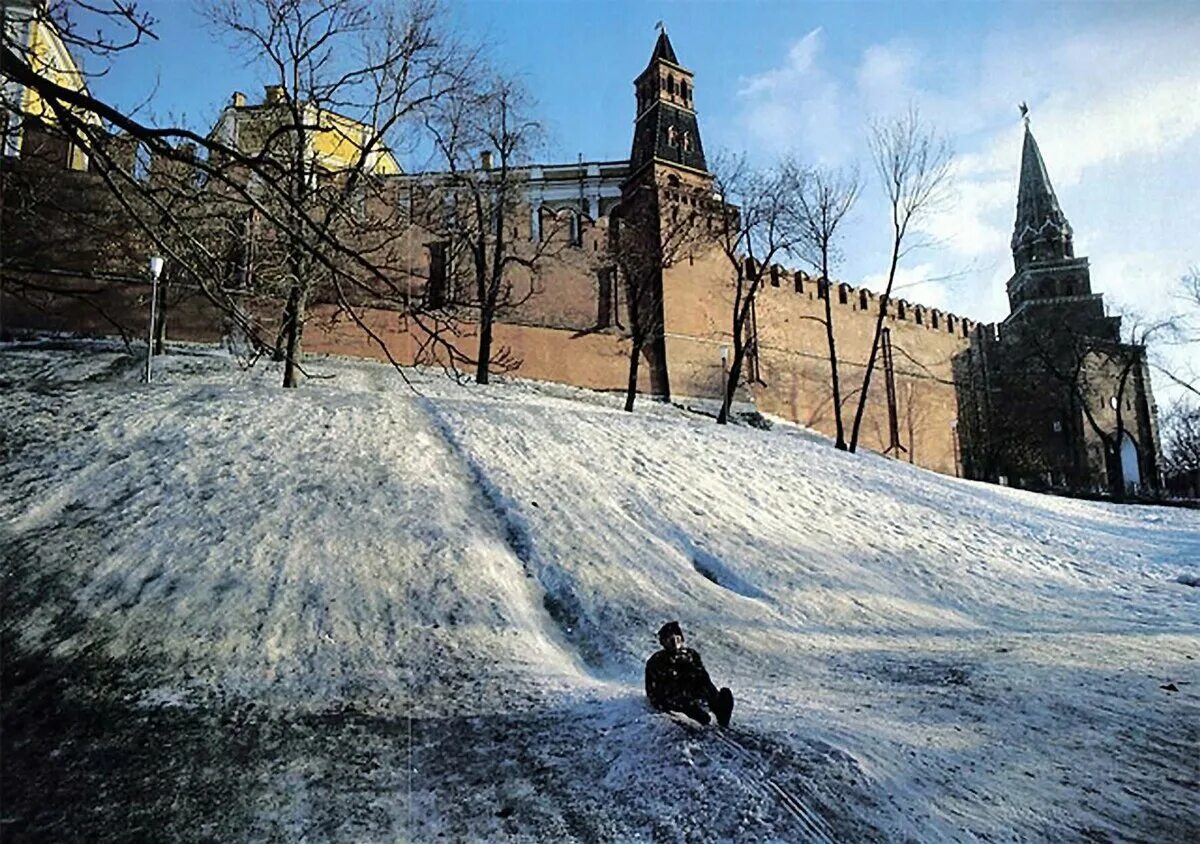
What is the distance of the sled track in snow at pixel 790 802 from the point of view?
12.2ft

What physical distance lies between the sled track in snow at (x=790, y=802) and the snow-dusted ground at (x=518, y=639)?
24mm

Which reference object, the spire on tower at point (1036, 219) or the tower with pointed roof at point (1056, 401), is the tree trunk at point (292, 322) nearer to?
the tower with pointed roof at point (1056, 401)

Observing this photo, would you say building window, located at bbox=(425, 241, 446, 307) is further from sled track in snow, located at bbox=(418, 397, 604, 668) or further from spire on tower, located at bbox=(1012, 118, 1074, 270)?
spire on tower, located at bbox=(1012, 118, 1074, 270)

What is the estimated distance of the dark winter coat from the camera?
4707 millimetres

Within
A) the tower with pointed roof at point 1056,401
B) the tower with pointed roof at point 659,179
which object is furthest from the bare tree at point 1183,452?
the tower with pointed roof at point 659,179

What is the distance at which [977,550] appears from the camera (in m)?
12.4

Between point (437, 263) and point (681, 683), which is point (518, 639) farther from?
point (437, 263)

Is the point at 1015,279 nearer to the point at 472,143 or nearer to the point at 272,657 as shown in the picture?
the point at 472,143

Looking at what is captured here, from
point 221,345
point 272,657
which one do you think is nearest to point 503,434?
point 272,657

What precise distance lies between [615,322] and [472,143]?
8404 mm

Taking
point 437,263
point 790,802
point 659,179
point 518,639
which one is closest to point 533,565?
point 518,639

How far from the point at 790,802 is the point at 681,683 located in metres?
0.98

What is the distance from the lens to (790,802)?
3.90 metres

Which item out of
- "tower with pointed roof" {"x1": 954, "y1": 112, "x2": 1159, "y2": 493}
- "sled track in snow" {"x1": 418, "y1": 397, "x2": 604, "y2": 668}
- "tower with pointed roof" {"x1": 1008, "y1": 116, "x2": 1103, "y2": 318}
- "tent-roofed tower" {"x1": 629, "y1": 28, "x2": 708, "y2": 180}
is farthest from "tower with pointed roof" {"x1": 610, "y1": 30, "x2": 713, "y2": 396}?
"tower with pointed roof" {"x1": 1008, "y1": 116, "x2": 1103, "y2": 318}
